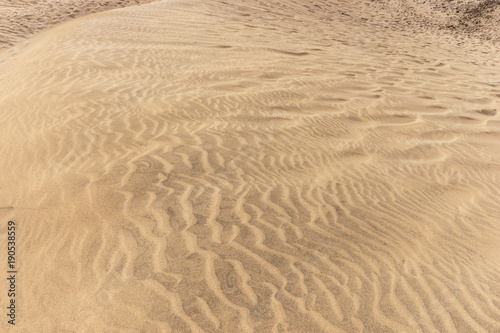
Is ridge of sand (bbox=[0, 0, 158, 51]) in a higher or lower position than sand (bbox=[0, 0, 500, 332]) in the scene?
lower

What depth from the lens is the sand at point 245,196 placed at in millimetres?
2697

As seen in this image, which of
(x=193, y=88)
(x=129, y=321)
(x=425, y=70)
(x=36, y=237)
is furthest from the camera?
(x=425, y=70)

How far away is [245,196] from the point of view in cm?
378

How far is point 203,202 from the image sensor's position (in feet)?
11.9

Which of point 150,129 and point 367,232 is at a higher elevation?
point 367,232

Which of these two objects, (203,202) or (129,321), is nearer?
(129,321)

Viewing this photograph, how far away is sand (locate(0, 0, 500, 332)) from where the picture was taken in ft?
8.85

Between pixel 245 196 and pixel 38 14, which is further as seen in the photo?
pixel 38 14

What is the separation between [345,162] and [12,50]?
34.6 feet

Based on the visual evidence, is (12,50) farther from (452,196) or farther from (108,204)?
(452,196)

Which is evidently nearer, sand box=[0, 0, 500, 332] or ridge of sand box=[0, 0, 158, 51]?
sand box=[0, 0, 500, 332]

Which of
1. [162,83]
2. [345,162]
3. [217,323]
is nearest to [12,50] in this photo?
[162,83]

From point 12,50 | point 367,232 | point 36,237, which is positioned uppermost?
point 367,232

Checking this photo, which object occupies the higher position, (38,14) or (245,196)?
(245,196)
